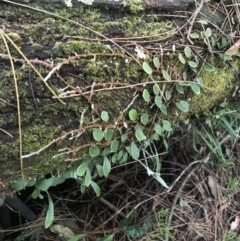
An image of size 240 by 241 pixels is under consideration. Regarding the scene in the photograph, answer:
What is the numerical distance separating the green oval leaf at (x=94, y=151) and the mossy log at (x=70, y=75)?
0.02 meters

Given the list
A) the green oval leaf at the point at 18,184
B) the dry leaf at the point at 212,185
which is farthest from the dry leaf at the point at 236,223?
the green oval leaf at the point at 18,184

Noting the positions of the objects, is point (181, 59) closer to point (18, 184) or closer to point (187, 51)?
point (187, 51)

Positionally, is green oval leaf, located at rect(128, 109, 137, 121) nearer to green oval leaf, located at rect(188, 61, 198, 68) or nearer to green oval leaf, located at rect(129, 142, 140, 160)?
green oval leaf, located at rect(129, 142, 140, 160)

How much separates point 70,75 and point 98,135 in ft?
0.71

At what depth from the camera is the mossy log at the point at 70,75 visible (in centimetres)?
116

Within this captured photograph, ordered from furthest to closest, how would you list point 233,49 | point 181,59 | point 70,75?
1. point 233,49
2. point 181,59
3. point 70,75

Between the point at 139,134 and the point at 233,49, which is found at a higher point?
the point at 233,49

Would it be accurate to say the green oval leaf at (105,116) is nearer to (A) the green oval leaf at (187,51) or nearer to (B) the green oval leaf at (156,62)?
(B) the green oval leaf at (156,62)

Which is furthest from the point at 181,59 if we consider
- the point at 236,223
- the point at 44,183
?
the point at 236,223

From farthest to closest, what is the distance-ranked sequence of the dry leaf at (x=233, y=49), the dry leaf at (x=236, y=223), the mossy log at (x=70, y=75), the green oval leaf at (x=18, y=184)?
1. the dry leaf at (x=236, y=223)
2. the dry leaf at (x=233, y=49)
3. the green oval leaf at (x=18, y=184)
4. the mossy log at (x=70, y=75)

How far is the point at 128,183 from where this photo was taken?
2.10 m

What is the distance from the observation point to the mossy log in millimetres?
1155

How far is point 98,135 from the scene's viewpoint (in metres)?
1.32

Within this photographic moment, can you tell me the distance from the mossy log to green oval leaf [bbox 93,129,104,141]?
0.05 ft
